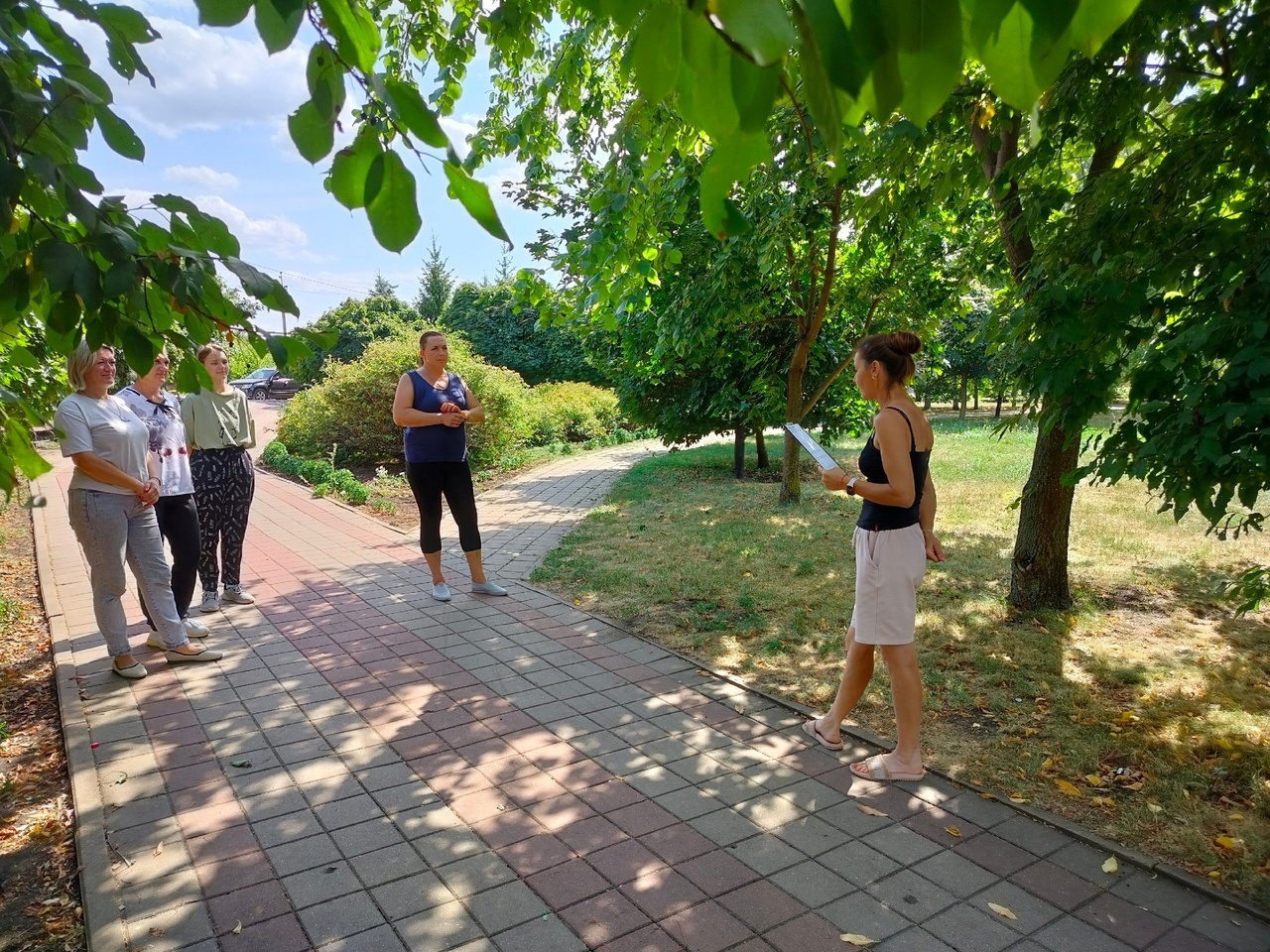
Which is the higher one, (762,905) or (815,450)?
(815,450)

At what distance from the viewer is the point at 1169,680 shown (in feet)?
16.3

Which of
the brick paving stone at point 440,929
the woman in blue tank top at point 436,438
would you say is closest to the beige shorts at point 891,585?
the brick paving stone at point 440,929

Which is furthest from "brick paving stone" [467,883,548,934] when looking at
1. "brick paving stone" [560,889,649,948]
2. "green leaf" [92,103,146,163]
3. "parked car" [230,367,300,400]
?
"parked car" [230,367,300,400]

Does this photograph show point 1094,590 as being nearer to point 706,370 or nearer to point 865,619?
point 865,619

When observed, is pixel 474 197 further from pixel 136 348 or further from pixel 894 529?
pixel 894 529

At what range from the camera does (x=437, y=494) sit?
6625 mm

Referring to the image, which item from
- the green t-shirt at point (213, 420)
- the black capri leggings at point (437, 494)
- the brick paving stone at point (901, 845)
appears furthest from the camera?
the black capri leggings at point (437, 494)

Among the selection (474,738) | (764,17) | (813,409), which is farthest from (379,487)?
(764,17)

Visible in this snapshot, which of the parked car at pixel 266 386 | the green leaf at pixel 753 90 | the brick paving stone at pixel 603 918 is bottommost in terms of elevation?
the brick paving stone at pixel 603 918

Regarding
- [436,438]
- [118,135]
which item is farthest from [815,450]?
[436,438]

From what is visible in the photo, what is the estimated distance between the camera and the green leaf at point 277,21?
1.01 metres

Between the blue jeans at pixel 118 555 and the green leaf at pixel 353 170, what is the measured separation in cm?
449

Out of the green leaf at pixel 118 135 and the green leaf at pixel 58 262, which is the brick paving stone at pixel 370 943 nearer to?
the green leaf at pixel 58 262

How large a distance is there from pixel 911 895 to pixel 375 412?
48.5 feet
